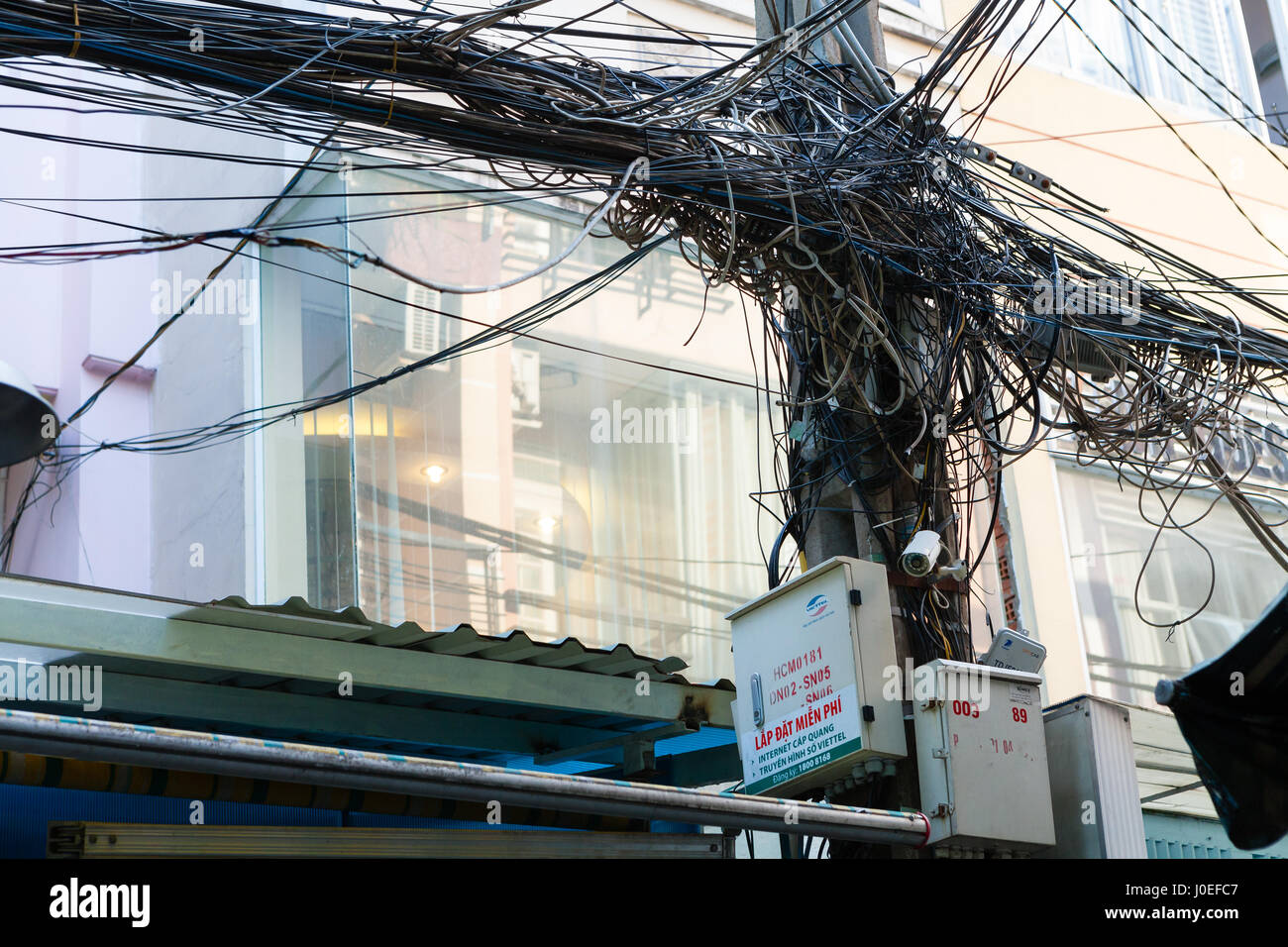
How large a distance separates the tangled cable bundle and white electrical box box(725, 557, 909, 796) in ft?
1.13

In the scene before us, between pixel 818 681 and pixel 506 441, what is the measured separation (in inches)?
138

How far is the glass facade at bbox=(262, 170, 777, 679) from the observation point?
25.6ft

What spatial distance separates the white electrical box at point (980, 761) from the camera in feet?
16.2

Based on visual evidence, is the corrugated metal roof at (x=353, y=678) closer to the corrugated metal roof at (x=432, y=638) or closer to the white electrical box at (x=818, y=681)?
the corrugated metal roof at (x=432, y=638)

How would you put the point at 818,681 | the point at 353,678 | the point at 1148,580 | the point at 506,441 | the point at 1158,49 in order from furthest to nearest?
1. the point at 1158,49
2. the point at 1148,580
3. the point at 506,441
4. the point at 353,678
5. the point at 818,681

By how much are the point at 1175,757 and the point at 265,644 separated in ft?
20.9

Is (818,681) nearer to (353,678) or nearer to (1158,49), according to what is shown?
(353,678)

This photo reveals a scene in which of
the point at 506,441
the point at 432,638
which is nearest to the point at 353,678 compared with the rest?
the point at 432,638

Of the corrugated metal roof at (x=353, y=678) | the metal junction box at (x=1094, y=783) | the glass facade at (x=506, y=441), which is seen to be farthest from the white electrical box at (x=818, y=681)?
the glass facade at (x=506, y=441)

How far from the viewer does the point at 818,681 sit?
523cm

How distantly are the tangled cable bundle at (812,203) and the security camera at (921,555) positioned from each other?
0.54 ft

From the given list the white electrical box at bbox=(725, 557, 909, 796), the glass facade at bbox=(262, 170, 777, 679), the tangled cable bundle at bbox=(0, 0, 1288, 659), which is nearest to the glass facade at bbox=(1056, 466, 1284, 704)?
the glass facade at bbox=(262, 170, 777, 679)
